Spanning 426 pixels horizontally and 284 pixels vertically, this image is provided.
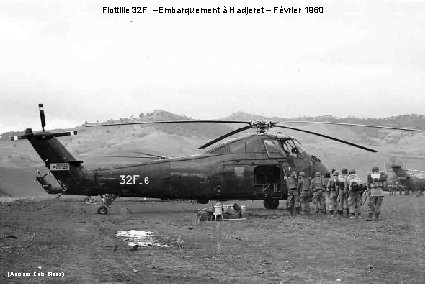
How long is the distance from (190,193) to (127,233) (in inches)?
214

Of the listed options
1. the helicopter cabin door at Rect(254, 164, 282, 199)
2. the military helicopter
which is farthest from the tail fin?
the helicopter cabin door at Rect(254, 164, 282, 199)

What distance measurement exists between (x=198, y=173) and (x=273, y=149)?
8.93 ft

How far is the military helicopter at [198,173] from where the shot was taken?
1738 cm

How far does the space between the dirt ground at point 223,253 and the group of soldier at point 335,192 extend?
1503mm

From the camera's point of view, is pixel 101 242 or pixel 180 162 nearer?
pixel 101 242

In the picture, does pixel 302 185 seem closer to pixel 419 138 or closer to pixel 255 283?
pixel 255 283

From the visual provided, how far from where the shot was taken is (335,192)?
54.6 ft

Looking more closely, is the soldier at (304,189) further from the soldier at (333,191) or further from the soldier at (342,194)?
the soldier at (342,194)

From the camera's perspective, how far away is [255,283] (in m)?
6.75

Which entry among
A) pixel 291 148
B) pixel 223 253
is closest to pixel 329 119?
pixel 291 148

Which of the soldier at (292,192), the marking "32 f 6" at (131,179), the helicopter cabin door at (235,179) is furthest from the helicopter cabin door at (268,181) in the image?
the marking "32 f 6" at (131,179)

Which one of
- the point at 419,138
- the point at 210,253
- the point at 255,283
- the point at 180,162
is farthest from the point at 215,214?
the point at 419,138

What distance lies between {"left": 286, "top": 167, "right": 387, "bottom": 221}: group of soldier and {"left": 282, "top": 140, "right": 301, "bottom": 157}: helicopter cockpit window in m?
0.82

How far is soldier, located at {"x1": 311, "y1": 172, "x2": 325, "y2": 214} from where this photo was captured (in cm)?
1708
